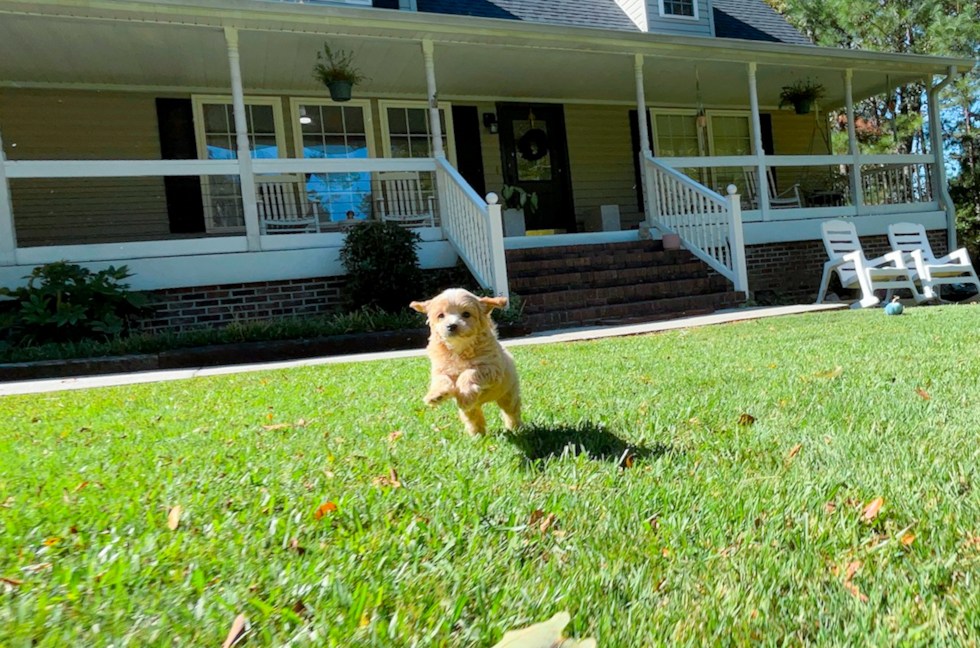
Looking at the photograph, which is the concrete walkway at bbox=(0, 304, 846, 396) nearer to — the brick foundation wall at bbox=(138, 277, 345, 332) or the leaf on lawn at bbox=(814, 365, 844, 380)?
the brick foundation wall at bbox=(138, 277, 345, 332)

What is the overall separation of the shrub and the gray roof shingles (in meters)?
4.66

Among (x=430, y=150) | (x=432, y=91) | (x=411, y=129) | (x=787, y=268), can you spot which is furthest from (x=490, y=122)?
(x=787, y=268)

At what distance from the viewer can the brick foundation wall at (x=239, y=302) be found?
774 cm

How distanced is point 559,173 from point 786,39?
5652 millimetres

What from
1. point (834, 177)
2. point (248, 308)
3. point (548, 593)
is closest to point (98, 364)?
point (248, 308)

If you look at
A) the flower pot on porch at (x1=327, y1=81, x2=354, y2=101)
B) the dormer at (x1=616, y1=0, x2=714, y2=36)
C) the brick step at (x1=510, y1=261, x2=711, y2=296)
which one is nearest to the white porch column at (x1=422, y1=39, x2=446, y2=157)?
the flower pot on porch at (x1=327, y1=81, x2=354, y2=101)

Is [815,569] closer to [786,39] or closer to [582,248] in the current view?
[582,248]

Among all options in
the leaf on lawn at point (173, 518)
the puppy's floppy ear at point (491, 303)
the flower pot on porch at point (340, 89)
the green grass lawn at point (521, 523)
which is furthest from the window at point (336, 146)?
the leaf on lawn at point (173, 518)

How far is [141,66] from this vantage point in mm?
9078

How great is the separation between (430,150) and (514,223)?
77.7 inches

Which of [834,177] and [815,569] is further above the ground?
[834,177]

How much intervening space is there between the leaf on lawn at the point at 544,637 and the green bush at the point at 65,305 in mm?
6851

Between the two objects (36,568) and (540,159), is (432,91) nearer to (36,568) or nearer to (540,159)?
(540,159)

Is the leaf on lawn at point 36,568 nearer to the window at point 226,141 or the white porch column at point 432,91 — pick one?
the white porch column at point 432,91
